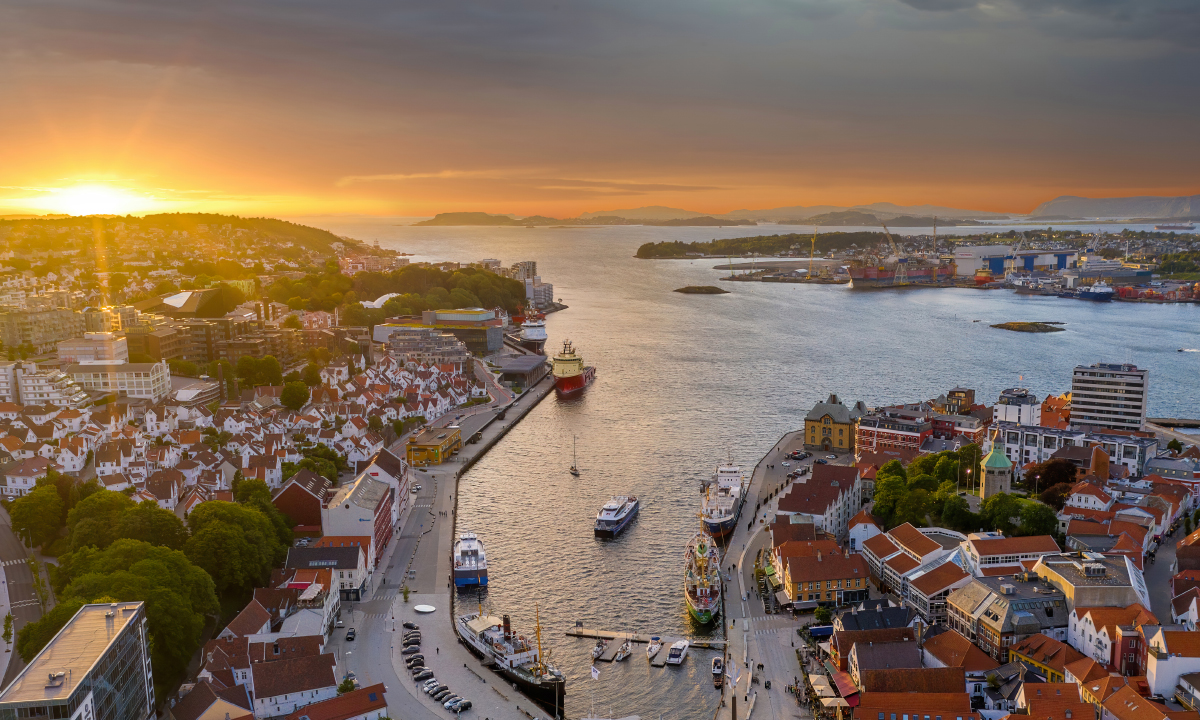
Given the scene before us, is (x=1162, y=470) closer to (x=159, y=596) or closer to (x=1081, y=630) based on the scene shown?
(x=1081, y=630)

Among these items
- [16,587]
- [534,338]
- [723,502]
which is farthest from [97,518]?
[534,338]

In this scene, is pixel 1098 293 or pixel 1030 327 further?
pixel 1098 293

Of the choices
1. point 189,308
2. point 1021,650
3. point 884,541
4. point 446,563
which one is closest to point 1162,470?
point 884,541

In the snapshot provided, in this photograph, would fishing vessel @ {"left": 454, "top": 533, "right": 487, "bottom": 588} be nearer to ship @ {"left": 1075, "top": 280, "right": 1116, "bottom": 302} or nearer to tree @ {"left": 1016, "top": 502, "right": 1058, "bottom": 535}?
tree @ {"left": 1016, "top": 502, "right": 1058, "bottom": 535}

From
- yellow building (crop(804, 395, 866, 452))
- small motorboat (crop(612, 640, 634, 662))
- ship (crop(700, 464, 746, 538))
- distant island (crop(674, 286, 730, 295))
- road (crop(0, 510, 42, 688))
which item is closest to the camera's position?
road (crop(0, 510, 42, 688))

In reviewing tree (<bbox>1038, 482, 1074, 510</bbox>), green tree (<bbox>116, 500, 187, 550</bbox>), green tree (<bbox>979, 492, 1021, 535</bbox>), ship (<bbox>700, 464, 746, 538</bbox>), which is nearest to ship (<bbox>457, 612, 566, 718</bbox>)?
green tree (<bbox>116, 500, 187, 550</bbox>)

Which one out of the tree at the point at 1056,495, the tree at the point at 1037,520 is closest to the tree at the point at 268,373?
the tree at the point at 1037,520

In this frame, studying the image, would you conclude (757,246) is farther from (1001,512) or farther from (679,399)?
(1001,512)
